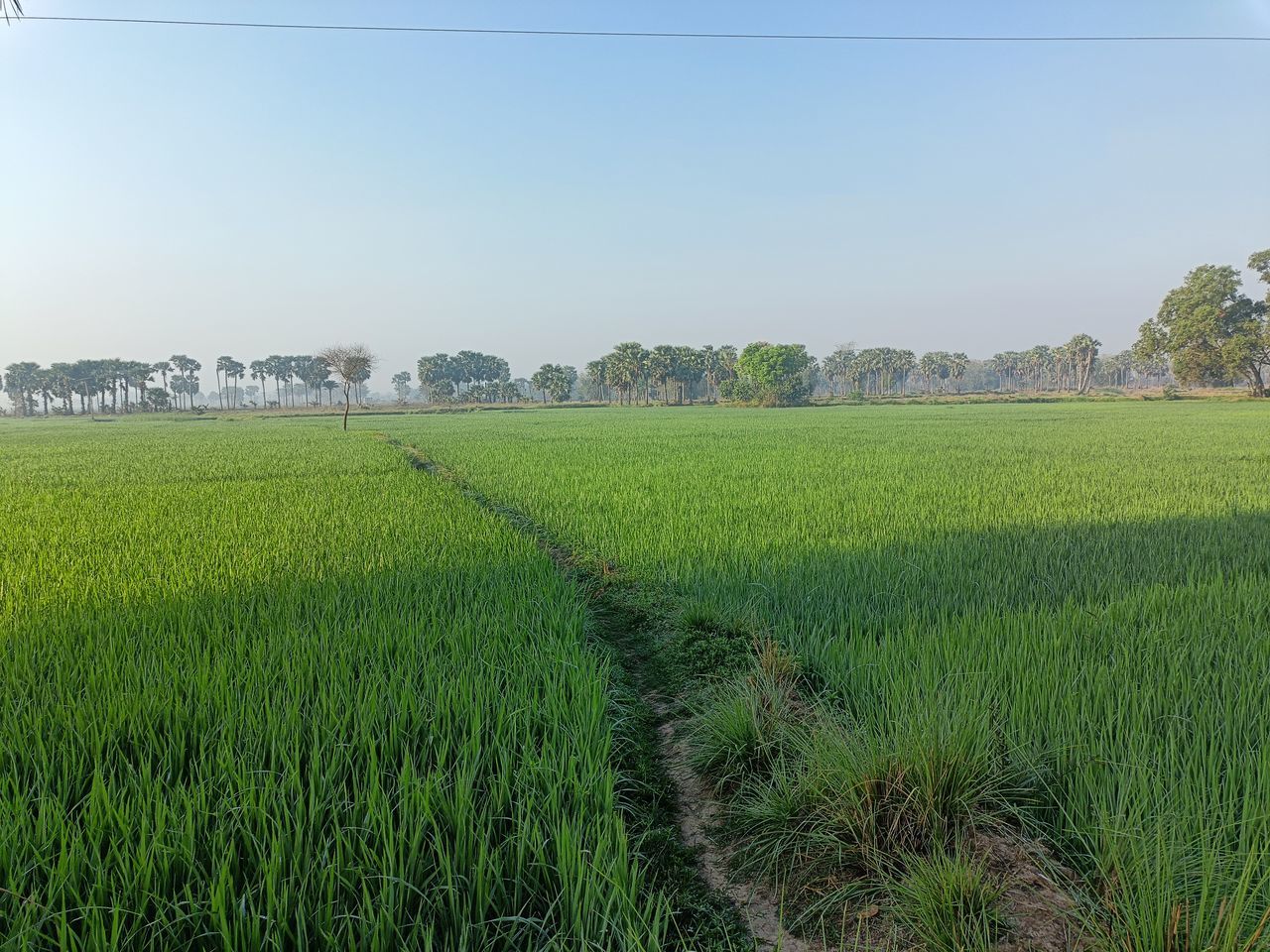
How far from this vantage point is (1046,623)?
146 inches

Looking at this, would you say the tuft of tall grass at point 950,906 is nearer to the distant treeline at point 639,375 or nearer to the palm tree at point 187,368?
the distant treeline at point 639,375

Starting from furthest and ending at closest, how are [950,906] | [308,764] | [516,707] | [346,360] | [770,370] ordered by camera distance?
1. [770,370]
2. [346,360]
3. [516,707]
4. [308,764]
5. [950,906]

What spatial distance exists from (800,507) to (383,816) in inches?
267

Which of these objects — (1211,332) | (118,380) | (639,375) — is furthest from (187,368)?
(1211,332)

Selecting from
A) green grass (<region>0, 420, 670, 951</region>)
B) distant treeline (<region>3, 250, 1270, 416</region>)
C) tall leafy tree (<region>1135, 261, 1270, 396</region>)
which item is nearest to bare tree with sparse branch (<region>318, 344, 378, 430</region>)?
distant treeline (<region>3, 250, 1270, 416</region>)

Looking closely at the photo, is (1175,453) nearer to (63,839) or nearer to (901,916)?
(901,916)

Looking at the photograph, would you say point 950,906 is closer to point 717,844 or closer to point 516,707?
point 717,844

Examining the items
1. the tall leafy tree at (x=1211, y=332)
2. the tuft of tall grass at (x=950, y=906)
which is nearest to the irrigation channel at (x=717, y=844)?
the tuft of tall grass at (x=950, y=906)

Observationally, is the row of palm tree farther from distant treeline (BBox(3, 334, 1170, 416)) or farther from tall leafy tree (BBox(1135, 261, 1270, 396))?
tall leafy tree (BBox(1135, 261, 1270, 396))

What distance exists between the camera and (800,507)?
7.97 meters

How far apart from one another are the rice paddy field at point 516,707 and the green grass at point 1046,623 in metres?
0.02

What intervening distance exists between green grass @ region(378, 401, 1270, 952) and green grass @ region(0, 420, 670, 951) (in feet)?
3.56

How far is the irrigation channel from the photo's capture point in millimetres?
1830

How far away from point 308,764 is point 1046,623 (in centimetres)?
405
